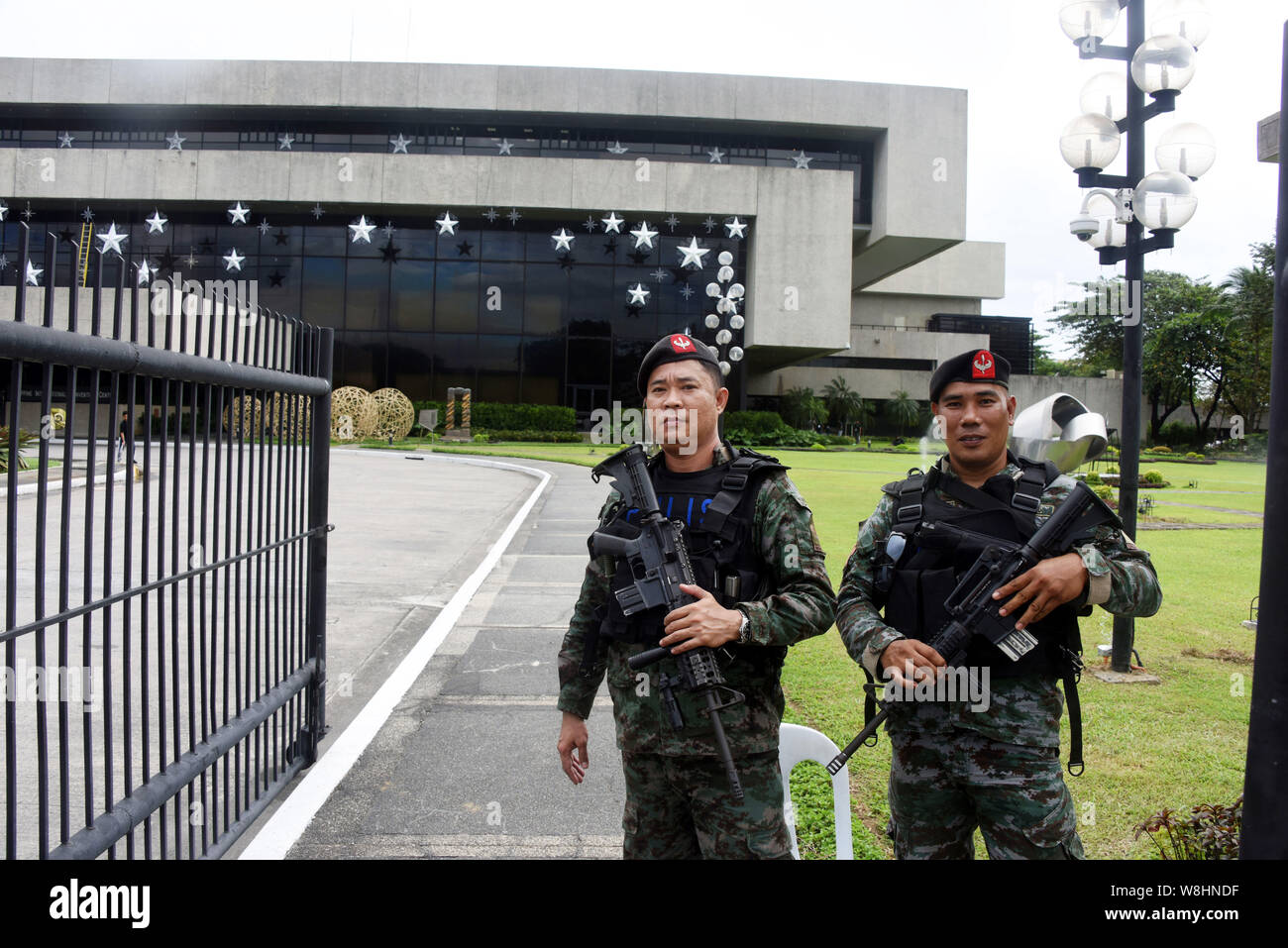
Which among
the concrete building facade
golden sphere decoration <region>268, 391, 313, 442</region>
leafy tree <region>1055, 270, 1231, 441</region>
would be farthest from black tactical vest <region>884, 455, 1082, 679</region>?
leafy tree <region>1055, 270, 1231, 441</region>

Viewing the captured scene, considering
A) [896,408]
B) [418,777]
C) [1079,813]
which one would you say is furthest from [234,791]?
[896,408]

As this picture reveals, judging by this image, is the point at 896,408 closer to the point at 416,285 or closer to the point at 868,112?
the point at 868,112

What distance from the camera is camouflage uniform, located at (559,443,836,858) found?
8.02 ft

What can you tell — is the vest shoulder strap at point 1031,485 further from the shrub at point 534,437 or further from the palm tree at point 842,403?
the palm tree at point 842,403

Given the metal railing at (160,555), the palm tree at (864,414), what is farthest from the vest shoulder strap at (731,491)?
the palm tree at (864,414)

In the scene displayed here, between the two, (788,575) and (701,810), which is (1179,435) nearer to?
(788,575)

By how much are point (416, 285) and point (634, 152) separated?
1167 centimetres

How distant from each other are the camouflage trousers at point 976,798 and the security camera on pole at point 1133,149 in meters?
4.03

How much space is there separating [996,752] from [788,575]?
73 centimetres

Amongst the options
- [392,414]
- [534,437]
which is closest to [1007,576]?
[392,414]

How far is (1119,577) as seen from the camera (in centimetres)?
242

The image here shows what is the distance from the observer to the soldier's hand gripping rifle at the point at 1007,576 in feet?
7.83

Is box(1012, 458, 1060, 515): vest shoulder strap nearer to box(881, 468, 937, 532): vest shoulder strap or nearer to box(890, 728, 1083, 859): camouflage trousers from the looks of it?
box(881, 468, 937, 532): vest shoulder strap

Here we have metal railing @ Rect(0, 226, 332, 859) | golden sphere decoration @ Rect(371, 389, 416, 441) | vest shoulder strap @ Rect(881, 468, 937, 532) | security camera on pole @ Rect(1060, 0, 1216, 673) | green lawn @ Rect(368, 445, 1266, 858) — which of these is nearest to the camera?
metal railing @ Rect(0, 226, 332, 859)
